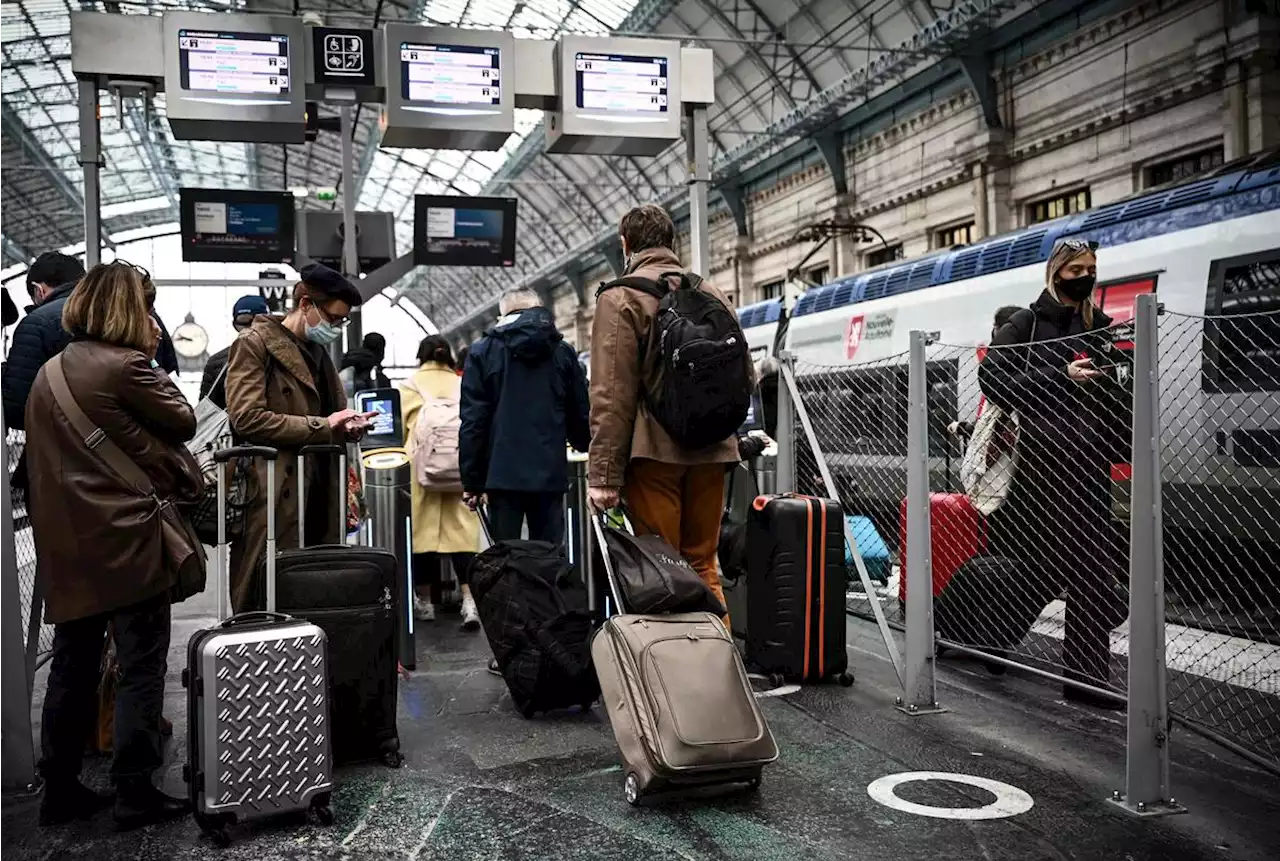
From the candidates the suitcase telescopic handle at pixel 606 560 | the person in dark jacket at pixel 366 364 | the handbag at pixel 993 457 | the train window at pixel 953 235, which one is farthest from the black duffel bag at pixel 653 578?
the train window at pixel 953 235

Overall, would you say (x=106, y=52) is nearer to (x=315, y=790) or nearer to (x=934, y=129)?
(x=315, y=790)

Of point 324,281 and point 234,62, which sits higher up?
point 234,62

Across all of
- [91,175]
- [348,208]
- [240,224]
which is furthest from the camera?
[240,224]

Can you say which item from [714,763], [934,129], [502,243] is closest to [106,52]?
[714,763]

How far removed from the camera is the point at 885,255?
21250 millimetres

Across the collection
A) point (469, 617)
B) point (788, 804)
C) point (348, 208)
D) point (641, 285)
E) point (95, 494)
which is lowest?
point (788, 804)

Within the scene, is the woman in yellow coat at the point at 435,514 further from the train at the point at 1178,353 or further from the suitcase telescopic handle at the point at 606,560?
the suitcase telescopic handle at the point at 606,560

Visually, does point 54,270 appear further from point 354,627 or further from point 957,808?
point 957,808

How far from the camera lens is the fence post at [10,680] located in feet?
11.7

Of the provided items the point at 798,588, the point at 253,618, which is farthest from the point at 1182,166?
the point at 253,618

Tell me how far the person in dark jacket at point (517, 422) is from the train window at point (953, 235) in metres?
14.8

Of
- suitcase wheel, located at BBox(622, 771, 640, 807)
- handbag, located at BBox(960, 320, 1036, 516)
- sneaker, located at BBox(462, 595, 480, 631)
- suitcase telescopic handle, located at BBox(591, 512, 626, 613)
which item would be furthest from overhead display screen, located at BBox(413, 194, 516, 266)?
suitcase wheel, located at BBox(622, 771, 640, 807)

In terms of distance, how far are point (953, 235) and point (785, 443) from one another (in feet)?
48.3

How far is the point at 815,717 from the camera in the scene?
4.31 meters
